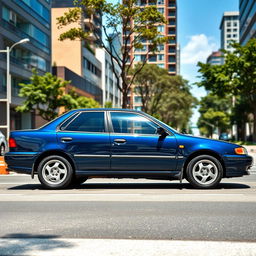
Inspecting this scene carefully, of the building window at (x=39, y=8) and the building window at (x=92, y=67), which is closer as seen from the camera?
the building window at (x=39, y=8)

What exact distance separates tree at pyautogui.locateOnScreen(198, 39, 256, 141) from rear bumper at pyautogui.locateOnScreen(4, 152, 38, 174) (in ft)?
103

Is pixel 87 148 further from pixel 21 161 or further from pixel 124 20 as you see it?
pixel 124 20

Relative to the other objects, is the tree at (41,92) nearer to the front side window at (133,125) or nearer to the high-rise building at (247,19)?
the front side window at (133,125)

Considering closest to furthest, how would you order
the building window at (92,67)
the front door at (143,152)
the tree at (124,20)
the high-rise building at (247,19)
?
the front door at (143,152)
the tree at (124,20)
the high-rise building at (247,19)
the building window at (92,67)

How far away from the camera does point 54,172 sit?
8.77 meters

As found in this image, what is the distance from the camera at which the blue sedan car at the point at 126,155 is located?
8.68m

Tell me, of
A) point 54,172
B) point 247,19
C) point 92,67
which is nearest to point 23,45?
point 92,67

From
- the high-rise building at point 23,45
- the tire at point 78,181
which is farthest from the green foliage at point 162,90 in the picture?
the tire at point 78,181

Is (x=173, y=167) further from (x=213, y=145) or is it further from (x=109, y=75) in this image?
(x=109, y=75)

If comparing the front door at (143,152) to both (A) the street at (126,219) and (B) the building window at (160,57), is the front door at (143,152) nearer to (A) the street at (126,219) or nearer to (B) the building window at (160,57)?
(A) the street at (126,219)

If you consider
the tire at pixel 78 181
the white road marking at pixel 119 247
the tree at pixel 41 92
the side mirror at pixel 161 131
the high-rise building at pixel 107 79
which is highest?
the high-rise building at pixel 107 79

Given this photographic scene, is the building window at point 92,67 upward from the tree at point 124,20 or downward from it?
upward

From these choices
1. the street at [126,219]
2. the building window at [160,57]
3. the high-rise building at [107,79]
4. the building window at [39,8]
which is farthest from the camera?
the building window at [160,57]

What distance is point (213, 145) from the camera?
28.6 feet
